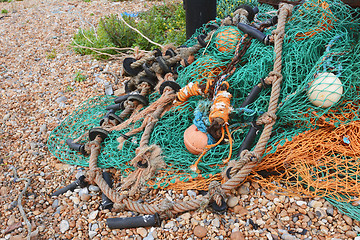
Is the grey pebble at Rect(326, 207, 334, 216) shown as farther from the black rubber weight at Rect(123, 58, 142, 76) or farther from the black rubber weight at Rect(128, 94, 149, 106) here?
the black rubber weight at Rect(123, 58, 142, 76)

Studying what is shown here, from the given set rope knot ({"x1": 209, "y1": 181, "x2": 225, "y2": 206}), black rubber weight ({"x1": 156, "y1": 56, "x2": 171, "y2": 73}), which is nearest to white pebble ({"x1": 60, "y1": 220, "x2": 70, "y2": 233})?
rope knot ({"x1": 209, "y1": 181, "x2": 225, "y2": 206})

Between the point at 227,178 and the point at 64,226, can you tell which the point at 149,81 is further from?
the point at 64,226

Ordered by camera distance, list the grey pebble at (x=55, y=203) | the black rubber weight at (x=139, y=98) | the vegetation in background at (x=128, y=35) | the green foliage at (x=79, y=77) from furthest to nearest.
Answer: the vegetation in background at (x=128, y=35) < the green foliage at (x=79, y=77) < the black rubber weight at (x=139, y=98) < the grey pebble at (x=55, y=203)

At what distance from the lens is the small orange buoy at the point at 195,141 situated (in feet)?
8.29

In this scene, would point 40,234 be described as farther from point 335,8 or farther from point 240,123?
point 335,8

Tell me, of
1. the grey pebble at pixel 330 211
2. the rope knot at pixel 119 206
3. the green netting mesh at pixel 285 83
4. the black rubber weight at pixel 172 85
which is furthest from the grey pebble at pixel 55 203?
the grey pebble at pixel 330 211

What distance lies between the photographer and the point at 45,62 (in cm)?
498

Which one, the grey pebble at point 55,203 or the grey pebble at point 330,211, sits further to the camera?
the grey pebble at point 55,203

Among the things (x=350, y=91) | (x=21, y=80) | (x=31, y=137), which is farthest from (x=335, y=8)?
(x=21, y=80)

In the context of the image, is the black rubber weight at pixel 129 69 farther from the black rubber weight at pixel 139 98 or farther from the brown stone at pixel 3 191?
the brown stone at pixel 3 191

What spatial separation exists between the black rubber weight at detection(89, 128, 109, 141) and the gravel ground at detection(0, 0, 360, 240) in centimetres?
35

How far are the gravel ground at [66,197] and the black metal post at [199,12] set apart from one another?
1380 millimetres

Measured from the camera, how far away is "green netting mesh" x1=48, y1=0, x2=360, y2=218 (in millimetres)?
2428

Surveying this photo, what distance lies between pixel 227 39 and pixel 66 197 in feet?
7.20
